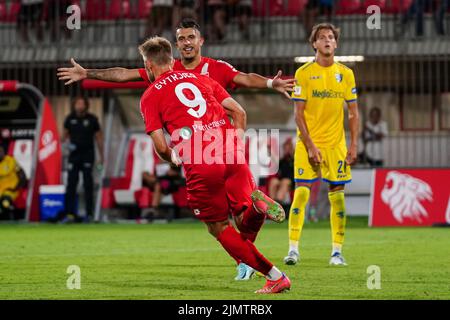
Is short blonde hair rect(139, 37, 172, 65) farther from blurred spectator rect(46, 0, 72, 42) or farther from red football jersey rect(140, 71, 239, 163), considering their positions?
blurred spectator rect(46, 0, 72, 42)

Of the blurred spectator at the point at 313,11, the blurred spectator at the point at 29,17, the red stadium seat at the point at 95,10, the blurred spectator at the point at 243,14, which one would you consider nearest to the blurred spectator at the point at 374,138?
the blurred spectator at the point at 313,11

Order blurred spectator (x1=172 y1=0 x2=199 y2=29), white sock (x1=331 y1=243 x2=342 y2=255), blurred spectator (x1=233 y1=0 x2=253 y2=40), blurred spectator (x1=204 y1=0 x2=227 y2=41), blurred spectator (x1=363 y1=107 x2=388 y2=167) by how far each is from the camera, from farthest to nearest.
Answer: blurred spectator (x1=233 y1=0 x2=253 y2=40) < blurred spectator (x1=204 y1=0 x2=227 y2=41) < blurred spectator (x1=172 y1=0 x2=199 y2=29) < blurred spectator (x1=363 y1=107 x2=388 y2=167) < white sock (x1=331 y1=243 x2=342 y2=255)

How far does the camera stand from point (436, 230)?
1694 cm

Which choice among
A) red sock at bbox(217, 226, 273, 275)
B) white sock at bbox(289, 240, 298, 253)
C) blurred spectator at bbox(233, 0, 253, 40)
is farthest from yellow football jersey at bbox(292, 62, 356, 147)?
blurred spectator at bbox(233, 0, 253, 40)

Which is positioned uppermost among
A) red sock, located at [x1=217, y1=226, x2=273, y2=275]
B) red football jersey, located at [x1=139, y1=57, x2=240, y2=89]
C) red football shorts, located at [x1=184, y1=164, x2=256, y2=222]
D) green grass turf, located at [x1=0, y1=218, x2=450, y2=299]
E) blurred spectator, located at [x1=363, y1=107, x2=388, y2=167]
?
red football jersey, located at [x1=139, y1=57, x2=240, y2=89]

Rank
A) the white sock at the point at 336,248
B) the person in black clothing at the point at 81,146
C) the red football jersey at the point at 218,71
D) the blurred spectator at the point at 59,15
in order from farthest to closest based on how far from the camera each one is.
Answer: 1. the blurred spectator at the point at 59,15
2. the person in black clothing at the point at 81,146
3. the white sock at the point at 336,248
4. the red football jersey at the point at 218,71

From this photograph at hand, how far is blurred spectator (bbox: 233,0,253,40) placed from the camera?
76.8 feet

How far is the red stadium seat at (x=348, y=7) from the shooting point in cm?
2269

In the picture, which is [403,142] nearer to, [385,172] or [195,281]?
[385,172]

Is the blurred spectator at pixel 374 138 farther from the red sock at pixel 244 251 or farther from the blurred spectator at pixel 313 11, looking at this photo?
the red sock at pixel 244 251

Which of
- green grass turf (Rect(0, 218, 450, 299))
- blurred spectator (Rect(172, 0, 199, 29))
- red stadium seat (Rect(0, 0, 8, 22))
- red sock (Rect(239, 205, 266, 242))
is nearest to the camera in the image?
red sock (Rect(239, 205, 266, 242))

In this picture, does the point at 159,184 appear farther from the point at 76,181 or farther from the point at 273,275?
the point at 273,275

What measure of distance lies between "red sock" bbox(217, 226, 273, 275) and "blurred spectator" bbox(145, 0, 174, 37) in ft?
50.1

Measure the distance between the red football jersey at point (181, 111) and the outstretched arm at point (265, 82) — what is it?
0.82m
